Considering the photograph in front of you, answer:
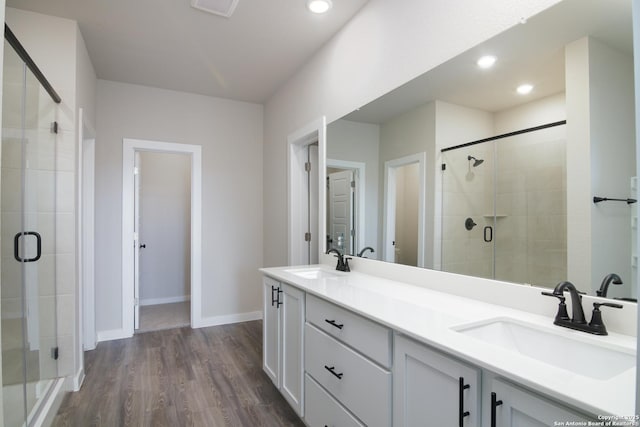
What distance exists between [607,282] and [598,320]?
0.45 feet

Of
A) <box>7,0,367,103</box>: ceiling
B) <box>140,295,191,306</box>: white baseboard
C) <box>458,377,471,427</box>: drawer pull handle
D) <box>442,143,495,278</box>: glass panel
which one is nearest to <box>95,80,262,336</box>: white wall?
<box>7,0,367,103</box>: ceiling

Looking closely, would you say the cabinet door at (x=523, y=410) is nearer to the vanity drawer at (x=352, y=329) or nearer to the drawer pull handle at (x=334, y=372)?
the vanity drawer at (x=352, y=329)

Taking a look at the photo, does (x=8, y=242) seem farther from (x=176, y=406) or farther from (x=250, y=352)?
(x=250, y=352)

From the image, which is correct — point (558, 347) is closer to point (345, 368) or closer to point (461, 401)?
point (461, 401)

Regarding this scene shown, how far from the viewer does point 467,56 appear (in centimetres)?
156

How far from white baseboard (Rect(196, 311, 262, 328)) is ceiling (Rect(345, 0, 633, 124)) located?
11.0ft

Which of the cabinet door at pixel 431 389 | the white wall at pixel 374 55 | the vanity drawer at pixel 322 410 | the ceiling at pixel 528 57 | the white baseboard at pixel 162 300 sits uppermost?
the white wall at pixel 374 55

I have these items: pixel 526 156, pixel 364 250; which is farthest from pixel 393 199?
pixel 526 156

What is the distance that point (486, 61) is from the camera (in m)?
1.49

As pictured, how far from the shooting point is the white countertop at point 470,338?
70 centimetres

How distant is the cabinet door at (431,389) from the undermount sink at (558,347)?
170 mm

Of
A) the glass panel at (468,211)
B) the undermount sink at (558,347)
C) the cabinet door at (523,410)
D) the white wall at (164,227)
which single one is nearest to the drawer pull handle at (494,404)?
the cabinet door at (523,410)

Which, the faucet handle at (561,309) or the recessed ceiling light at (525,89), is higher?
the recessed ceiling light at (525,89)

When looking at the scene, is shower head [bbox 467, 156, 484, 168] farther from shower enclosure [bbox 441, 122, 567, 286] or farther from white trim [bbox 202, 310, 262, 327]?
white trim [bbox 202, 310, 262, 327]
